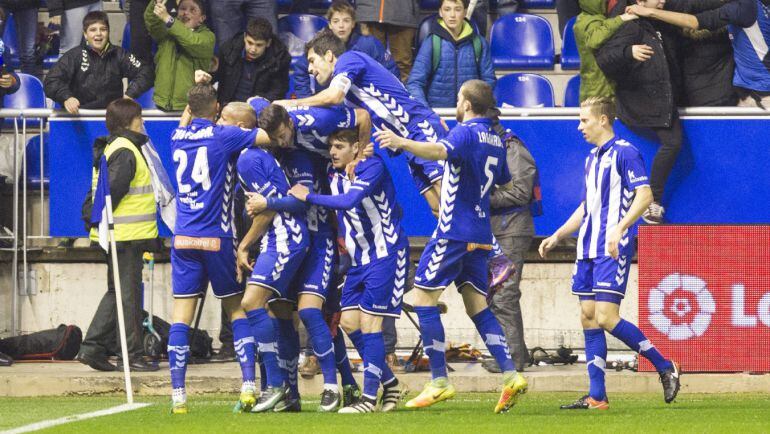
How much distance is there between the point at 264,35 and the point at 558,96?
376 cm

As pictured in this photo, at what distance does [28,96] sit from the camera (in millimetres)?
16484

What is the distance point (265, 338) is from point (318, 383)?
303 centimetres

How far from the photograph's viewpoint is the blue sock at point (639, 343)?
1057cm

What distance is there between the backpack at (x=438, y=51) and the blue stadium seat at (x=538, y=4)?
8.65ft

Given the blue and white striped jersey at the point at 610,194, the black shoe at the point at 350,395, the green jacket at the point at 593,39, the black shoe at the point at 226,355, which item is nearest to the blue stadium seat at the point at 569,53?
the green jacket at the point at 593,39

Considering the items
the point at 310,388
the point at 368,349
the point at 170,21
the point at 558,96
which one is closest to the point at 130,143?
the point at 170,21

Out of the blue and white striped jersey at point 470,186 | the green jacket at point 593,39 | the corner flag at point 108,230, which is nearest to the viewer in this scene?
the blue and white striped jersey at point 470,186

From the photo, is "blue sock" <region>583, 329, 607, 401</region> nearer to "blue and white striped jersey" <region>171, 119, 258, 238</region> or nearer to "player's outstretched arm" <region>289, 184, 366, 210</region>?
"player's outstretched arm" <region>289, 184, 366, 210</region>

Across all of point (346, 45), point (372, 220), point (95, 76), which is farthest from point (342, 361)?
point (95, 76)

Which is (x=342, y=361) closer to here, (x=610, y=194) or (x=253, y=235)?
(x=253, y=235)

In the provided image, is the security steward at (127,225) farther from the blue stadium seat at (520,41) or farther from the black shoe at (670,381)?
the black shoe at (670,381)

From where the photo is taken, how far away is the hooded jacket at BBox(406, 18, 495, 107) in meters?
14.7

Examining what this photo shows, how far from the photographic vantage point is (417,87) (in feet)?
48.1

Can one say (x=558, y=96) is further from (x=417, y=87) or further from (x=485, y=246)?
(x=485, y=246)
